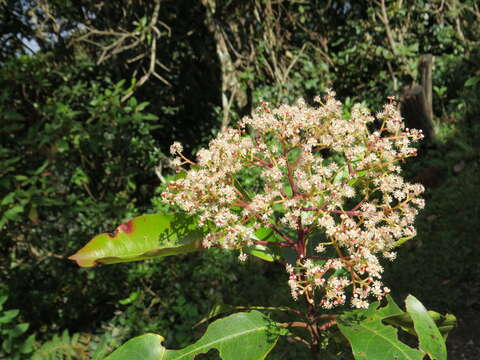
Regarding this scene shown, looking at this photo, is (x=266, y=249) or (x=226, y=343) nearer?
(x=226, y=343)

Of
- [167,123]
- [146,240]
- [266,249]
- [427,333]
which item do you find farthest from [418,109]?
[146,240]

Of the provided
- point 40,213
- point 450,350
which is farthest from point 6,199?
point 450,350

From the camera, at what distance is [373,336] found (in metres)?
1.13

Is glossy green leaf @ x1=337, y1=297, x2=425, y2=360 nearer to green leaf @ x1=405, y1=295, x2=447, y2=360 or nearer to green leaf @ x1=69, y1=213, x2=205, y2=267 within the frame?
green leaf @ x1=405, y1=295, x2=447, y2=360

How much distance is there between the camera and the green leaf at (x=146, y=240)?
1.25m

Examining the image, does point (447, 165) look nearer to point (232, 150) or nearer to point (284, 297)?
point (284, 297)

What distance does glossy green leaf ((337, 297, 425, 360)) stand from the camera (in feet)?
3.47

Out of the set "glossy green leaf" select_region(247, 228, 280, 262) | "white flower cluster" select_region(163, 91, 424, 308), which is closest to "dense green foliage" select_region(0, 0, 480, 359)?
"glossy green leaf" select_region(247, 228, 280, 262)

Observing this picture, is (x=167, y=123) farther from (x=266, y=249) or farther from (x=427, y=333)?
(x=427, y=333)

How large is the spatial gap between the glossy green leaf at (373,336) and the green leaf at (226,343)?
0.81ft

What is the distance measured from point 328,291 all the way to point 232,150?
0.50m

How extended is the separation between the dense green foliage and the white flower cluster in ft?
5.80

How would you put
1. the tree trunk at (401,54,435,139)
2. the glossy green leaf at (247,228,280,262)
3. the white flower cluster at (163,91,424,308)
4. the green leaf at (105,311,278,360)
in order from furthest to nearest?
the tree trunk at (401,54,435,139), the glossy green leaf at (247,228,280,262), the green leaf at (105,311,278,360), the white flower cluster at (163,91,424,308)

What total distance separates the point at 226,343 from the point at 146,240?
1.40ft
